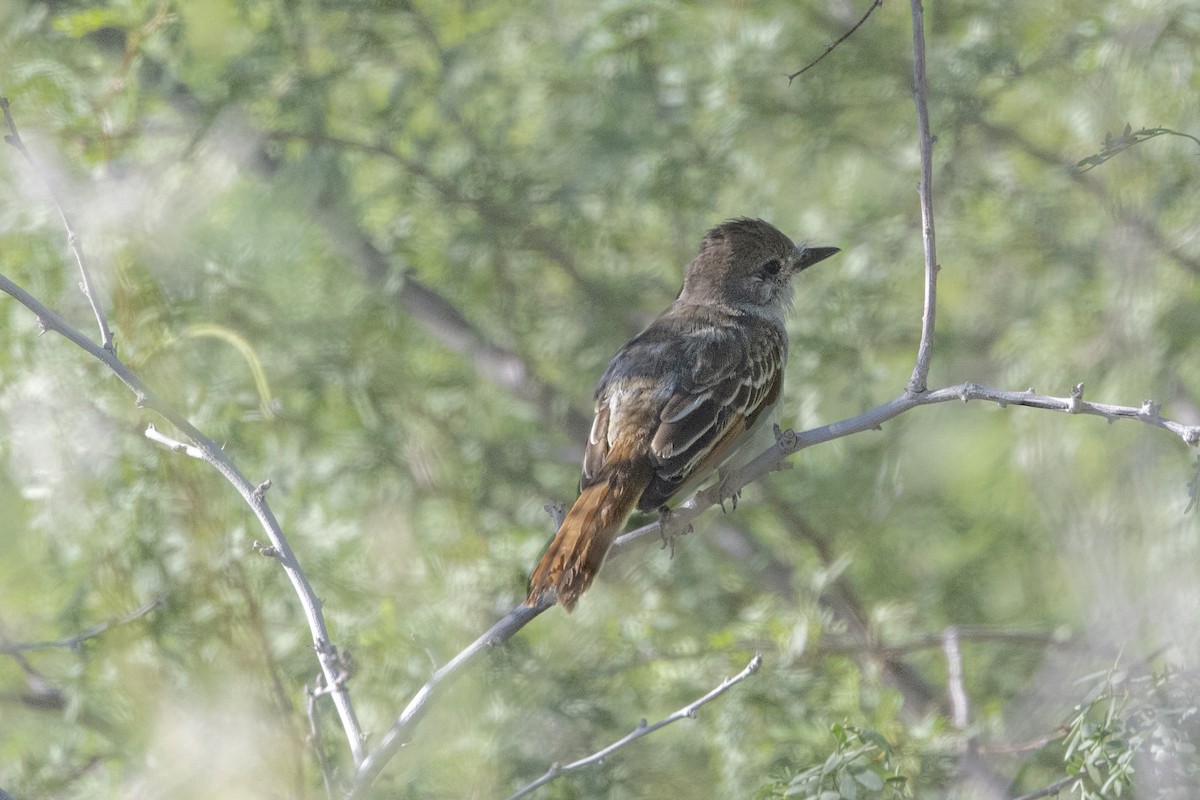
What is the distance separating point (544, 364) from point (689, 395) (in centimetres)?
223

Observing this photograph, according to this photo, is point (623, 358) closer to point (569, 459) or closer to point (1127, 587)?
point (569, 459)

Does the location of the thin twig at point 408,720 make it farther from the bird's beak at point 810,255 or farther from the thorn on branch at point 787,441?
the bird's beak at point 810,255

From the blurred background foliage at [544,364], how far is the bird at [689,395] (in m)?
0.49

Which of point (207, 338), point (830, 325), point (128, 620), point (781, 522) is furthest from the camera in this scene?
point (781, 522)

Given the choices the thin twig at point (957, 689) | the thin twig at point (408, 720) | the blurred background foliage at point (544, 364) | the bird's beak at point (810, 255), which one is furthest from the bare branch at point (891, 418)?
the bird's beak at point (810, 255)

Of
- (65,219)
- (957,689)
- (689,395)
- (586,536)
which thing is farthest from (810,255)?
(65,219)

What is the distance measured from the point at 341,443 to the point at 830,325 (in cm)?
232

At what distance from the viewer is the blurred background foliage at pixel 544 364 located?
16.0 feet

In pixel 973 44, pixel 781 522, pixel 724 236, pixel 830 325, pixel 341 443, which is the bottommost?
pixel 781 522

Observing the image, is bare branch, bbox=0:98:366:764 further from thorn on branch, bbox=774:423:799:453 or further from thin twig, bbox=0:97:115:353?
thorn on branch, bbox=774:423:799:453

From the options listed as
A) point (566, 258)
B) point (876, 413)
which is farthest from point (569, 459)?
point (876, 413)

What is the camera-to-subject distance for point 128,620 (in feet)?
14.7

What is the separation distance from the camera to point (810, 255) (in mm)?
5812

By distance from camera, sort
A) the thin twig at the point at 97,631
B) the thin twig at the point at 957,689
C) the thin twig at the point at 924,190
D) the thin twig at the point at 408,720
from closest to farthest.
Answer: the thin twig at the point at 408,720, the thin twig at the point at 924,190, the thin twig at the point at 97,631, the thin twig at the point at 957,689
